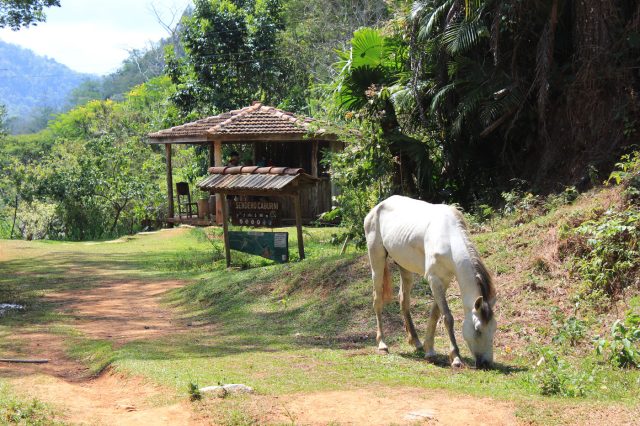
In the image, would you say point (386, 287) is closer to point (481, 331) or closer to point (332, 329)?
point (332, 329)

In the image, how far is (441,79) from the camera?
1630 centimetres

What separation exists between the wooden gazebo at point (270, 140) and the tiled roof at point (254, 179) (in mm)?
6516

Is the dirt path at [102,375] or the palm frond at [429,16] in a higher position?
the palm frond at [429,16]

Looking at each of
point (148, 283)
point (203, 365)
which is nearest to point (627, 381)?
point (203, 365)

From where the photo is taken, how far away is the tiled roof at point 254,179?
1596cm

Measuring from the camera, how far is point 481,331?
7.57 meters

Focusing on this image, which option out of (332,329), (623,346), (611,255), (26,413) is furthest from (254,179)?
(26,413)

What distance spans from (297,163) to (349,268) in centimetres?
Result: 1571

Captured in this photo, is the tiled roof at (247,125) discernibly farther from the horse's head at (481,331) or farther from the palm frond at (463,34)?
the horse's head at (481,331)

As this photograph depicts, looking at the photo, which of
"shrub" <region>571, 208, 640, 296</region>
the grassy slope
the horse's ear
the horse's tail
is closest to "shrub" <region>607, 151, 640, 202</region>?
the grassy slope

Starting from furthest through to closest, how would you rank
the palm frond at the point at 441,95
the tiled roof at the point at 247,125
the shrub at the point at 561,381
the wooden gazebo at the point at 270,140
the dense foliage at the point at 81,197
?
the dense foliage at the point at 81,197
the wooden gazebo at the point at 270,140
the tiled roof at the point at 247,125
the palm frond at the point at 441,95
the shrub at the point at 561,381

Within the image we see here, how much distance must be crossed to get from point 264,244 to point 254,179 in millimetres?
1429

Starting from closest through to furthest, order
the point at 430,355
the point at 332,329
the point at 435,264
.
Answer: the point at 435,264, the point at 430,355, the point at 332,329

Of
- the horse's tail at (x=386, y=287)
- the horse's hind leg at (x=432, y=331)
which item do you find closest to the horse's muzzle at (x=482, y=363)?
the horse's hind leg at (x=432, y=331)
